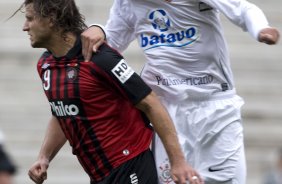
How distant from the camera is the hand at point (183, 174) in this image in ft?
18.2

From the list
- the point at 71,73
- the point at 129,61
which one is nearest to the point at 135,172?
the point at 71,73

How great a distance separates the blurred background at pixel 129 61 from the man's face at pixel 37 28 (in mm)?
6412

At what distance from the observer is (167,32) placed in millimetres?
5871

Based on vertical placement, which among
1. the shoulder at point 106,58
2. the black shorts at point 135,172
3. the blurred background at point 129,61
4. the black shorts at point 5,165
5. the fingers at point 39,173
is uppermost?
the black shorts at point 5,165

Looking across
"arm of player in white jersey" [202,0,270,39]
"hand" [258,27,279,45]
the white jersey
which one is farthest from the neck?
"hand" [258,27,279,45]

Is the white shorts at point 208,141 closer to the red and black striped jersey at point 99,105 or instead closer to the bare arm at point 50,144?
the red and black striped jersey at point 99,105

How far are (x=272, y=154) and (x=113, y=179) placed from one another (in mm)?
6623

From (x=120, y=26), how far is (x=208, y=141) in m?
0.81

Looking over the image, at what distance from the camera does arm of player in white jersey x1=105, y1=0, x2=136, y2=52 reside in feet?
19.8

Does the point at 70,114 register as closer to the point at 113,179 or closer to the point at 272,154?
the point at 113,179

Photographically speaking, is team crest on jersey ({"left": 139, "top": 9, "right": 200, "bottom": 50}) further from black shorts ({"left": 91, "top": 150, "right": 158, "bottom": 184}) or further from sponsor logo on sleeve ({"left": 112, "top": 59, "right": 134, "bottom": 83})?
black shorts ({"left": 91, "top": 150, "right": 158, "bottom": 184})

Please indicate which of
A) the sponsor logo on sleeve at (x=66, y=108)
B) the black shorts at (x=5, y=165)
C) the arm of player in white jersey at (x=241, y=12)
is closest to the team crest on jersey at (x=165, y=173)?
the sponsor logo on sleeve at (x=66, y=108)

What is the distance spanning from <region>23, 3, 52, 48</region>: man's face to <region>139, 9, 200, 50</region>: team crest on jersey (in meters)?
0.55

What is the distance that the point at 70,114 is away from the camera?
230 inches
